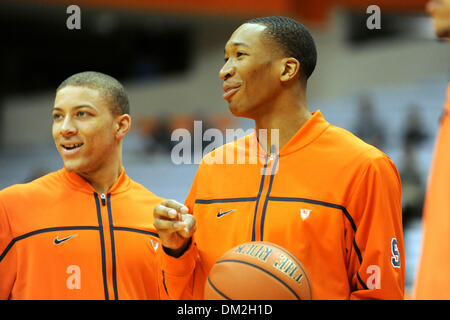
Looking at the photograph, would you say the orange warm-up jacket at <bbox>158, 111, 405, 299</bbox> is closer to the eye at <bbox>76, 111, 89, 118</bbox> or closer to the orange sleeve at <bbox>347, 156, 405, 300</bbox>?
the orange sleeve at <bbox>347, 156, 405, 300</bbox>

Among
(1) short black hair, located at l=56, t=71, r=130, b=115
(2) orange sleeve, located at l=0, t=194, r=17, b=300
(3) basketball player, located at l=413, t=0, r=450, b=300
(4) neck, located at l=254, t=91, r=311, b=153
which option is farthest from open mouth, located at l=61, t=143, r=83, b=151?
(3) basketball player, located at l=413, t=0, r=450, b=300

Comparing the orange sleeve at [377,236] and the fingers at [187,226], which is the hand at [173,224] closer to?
the fingers at [187,226]

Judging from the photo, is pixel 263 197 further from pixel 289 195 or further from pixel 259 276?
pixel 259 276

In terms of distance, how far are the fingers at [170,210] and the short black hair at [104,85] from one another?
807 mm

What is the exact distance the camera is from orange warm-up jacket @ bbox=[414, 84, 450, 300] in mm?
1835

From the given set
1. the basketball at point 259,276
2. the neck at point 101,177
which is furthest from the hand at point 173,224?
the neck at point 101,177

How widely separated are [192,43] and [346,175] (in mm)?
15267

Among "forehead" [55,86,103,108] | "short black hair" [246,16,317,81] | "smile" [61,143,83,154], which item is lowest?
"smile" [61,143,83,154]

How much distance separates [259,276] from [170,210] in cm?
42

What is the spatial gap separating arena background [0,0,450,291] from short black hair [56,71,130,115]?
32.1 ft

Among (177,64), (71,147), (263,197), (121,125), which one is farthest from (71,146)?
(177,64)

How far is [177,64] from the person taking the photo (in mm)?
18094

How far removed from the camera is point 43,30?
55.5 feet
